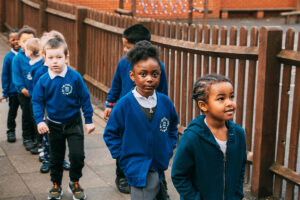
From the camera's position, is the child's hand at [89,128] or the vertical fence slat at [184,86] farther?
the vertical fence slat at [184,86]

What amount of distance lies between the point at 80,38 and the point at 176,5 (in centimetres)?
1664

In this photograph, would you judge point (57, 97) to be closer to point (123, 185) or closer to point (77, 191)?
point (77, 191)

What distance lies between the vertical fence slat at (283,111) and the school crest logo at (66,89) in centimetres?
200

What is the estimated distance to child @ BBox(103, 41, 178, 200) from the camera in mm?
3488

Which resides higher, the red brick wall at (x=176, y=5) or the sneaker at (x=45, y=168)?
the red brick wall at (x=176, y=5)

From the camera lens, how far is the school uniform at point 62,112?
4648 millimetres

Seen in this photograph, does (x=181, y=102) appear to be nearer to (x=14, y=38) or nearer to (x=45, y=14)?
(x=14, y=38)

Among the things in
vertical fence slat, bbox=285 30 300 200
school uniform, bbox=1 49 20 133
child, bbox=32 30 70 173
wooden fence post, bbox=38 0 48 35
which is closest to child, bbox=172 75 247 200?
vertical fence slat, bbox=285 30 300 200

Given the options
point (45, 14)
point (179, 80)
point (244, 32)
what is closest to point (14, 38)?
point (179, 80)

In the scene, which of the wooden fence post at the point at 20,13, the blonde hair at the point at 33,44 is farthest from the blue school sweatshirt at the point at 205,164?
the wooden fence post at the point at 20,13

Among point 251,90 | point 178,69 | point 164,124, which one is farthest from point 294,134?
point 178,69

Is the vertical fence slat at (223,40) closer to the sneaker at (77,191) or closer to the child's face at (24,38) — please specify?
the sneaker at (77,191)

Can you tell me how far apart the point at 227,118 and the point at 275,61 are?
77.2 inches

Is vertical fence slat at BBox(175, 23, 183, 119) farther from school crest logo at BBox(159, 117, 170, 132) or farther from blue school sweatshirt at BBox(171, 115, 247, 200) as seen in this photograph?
blue school sweatshirt at BBox(171, 115, 247, 200)
